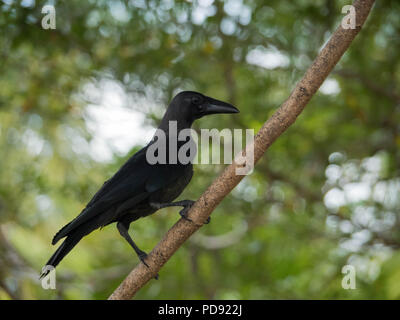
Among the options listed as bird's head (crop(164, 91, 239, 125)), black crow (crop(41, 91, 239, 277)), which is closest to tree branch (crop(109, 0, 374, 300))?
black crow (crop(41, 91, 239, 277))

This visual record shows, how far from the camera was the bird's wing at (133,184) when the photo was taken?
2799 millimetres

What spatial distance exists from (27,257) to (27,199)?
0.70 metres

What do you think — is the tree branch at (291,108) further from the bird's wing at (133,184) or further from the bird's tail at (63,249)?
the bird's tail at (63,249)

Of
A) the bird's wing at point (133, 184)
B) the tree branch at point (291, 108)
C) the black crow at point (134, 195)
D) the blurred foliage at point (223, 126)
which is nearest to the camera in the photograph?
the tree branch at point (291, 108)

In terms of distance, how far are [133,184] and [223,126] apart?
219 cm

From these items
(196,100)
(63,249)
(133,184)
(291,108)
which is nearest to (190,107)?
(196,100)

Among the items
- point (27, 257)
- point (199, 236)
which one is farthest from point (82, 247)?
point (199, 236)

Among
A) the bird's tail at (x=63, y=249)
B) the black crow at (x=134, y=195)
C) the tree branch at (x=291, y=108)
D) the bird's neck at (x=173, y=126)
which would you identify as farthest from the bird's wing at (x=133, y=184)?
→ the tree branch at (x=291, y=108)

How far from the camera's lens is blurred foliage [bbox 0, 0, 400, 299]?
464cm

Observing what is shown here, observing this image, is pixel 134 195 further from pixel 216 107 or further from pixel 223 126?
pixel 223 126

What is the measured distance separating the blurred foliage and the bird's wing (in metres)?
1.69

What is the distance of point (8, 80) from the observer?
5.24m

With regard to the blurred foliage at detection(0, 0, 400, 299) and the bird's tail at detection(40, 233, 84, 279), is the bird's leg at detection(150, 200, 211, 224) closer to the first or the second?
the bird's tail at detection(40, 233, 84, 279)

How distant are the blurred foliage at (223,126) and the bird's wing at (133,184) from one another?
1694mm
